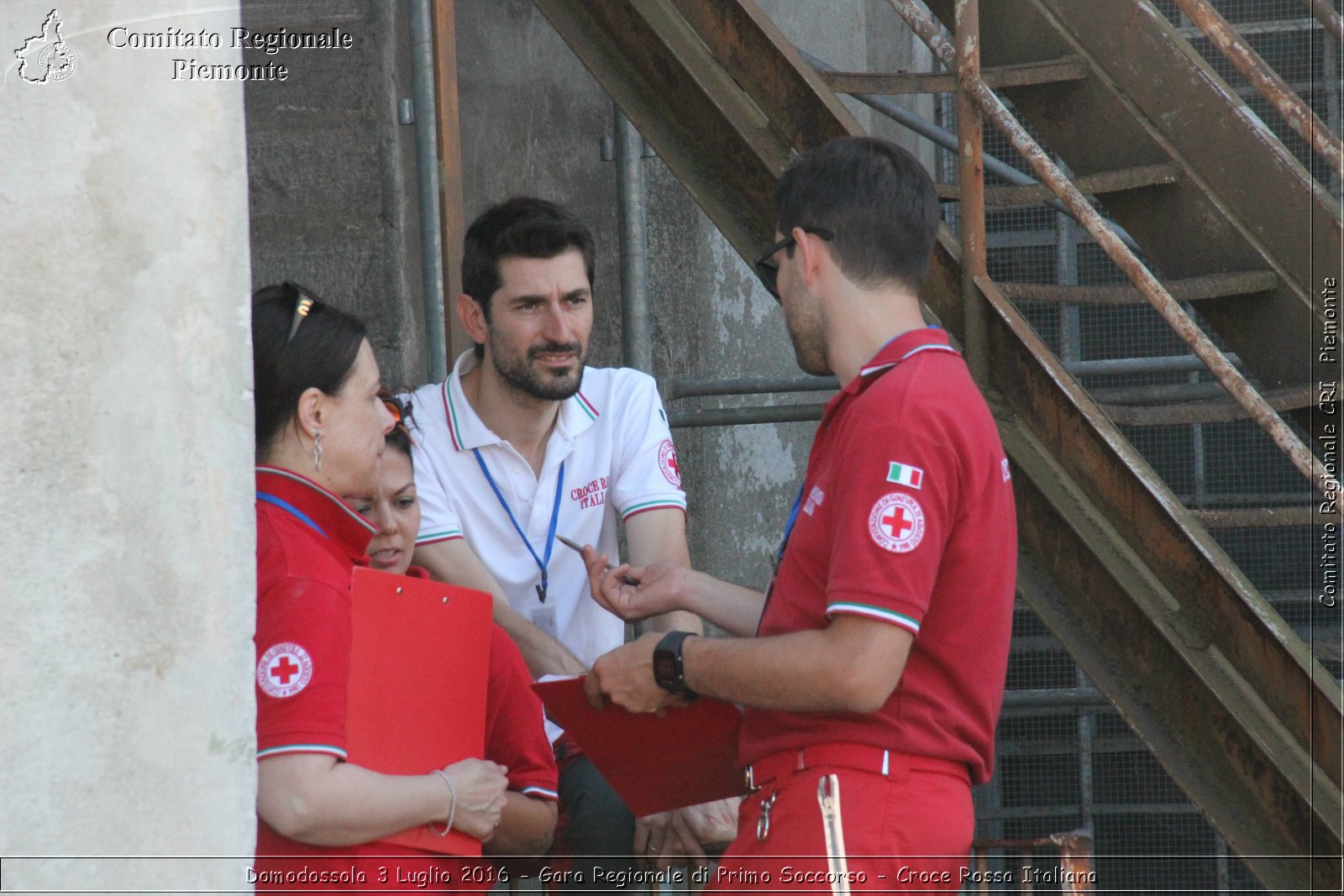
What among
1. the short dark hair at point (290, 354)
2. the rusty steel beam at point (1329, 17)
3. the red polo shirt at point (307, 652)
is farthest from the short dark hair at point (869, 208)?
the rusty steel beam at point (1329, 17)

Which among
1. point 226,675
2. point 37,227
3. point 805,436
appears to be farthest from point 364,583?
point 805,436

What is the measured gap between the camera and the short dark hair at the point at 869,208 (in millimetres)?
2707

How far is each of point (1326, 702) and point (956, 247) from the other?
1581mm

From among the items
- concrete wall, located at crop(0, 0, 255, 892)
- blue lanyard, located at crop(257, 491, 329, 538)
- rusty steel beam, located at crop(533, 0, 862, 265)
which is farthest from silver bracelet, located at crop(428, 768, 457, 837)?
rusty steel beam, located at crop(533, 0, 862, 265)

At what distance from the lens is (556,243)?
4039 millimetres

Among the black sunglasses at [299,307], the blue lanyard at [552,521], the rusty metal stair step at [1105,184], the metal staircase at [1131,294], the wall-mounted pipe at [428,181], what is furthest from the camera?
the wall-mounted pipe at [428,181]

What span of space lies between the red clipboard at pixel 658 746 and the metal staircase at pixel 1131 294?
1.34 m

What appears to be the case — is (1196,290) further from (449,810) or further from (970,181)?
(449,810)

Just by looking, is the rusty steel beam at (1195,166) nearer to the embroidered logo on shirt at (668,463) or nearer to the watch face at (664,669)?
the embroidered logo on shirt at (668,463)

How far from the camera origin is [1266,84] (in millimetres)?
3896

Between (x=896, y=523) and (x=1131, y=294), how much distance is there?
1920 mm

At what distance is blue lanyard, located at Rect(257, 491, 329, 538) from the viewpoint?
2520 mm

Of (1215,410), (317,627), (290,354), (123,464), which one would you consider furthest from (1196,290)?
(123,464)

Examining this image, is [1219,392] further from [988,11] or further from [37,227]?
[37,227]
